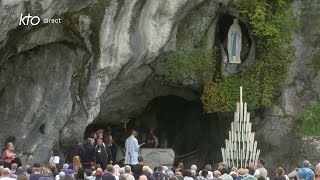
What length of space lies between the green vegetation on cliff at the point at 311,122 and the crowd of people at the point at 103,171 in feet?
23.4

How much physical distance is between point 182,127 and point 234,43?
5.17 metres

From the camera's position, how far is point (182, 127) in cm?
4381

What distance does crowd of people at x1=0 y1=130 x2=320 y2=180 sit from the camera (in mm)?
27172

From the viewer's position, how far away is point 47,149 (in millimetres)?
35125

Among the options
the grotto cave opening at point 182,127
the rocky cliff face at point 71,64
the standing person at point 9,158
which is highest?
the rocky cliff face at point 71,64

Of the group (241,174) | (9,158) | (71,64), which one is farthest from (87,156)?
(241,174)

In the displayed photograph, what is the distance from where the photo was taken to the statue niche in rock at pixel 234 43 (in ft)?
131

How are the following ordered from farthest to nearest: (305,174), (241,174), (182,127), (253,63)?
(182,127) → (253,63) → (305,174) → (241,174)

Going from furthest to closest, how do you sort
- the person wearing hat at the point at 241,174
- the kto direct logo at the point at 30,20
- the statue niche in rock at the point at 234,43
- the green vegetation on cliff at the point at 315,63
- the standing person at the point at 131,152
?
the statue niche in rock at the point at 234,43, the green vegetation on cliff at the point at 315,63, the standing person at the point at 131,152, the kto direct logo at the point at 30,20, the person wearing hat at the point at 241,174

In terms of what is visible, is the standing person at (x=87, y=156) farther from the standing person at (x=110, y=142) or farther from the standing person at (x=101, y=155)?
the standing person at (x=110, y=142)

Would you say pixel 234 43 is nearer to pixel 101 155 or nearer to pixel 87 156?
pixel 101 155

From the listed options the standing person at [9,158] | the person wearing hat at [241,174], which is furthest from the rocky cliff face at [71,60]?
the person wearing hat at [241,174]

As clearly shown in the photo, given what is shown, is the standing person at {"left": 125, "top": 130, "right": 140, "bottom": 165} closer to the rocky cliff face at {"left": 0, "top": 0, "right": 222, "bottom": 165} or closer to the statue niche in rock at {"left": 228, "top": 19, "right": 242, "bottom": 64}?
the rocky cliff face at {"left": 0, "top": 0, "right": 222, "bottom": 165}

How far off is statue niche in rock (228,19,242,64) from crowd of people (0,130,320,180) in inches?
272
